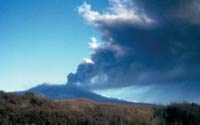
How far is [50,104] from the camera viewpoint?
64.7 meters

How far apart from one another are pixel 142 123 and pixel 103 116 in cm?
451

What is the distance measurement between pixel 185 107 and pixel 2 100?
22.1 m

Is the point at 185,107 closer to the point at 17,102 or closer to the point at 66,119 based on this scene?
the point at 66,119

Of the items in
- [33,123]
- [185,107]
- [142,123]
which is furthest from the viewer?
[185,107]

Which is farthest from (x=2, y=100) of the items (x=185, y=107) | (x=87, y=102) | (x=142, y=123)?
(x=185, y=107)

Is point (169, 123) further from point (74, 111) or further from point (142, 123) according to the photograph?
point (74, 111)

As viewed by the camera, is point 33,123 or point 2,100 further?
point 2,100

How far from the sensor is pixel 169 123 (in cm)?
6244

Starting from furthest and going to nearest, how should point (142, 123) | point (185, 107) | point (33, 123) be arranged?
point (185, 107) < point (142, 123) < point (33, 123)

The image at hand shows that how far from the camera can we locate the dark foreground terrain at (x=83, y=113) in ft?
195

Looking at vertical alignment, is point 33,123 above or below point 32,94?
below

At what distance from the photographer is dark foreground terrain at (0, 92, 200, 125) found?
59.4 metres

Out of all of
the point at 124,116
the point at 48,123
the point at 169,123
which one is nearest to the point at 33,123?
the point at 48,123

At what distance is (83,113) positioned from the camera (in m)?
62.3
